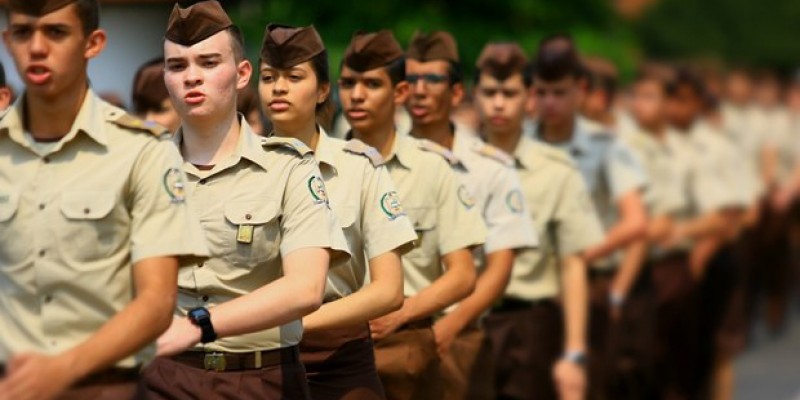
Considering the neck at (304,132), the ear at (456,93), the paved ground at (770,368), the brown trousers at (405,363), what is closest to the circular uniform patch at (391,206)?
the neck at (304,132)

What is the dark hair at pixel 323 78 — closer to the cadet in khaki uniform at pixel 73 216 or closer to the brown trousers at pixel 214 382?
the brown trousers at pixel 214 382

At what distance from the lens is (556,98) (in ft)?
39.5

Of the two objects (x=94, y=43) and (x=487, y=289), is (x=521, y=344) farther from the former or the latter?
(x=94, y=43)

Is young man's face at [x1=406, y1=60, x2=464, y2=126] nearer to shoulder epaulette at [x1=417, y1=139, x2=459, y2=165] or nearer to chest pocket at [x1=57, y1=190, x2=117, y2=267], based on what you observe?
shoulder epaulette at [x1=417, y1=139, x2=459, y2=165]

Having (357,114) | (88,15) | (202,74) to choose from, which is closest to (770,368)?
(357,114)

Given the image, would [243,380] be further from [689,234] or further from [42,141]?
[689,234]

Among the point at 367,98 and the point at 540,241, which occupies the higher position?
the point at 367,98

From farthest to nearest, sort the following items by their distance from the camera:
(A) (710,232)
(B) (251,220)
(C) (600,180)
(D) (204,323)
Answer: (A) (710,232), (C) (600,180), (B) (251,220), (D) (204,323)

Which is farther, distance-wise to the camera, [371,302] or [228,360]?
[371,302]

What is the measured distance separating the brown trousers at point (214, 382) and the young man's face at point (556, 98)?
16.9ft

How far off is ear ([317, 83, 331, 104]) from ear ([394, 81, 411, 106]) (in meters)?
0.73

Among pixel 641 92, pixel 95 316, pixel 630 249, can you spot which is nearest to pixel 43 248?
pixel 95 316

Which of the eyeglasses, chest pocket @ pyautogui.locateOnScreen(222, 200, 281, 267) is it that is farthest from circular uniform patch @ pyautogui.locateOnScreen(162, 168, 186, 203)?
the eyeglasses

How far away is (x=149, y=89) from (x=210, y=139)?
8.97ft
